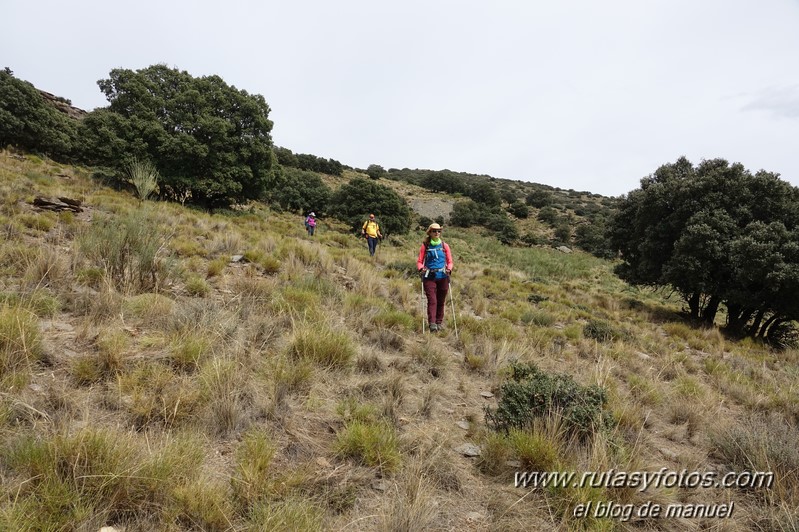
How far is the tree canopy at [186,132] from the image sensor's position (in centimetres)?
1811

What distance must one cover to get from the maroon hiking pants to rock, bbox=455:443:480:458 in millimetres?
3578

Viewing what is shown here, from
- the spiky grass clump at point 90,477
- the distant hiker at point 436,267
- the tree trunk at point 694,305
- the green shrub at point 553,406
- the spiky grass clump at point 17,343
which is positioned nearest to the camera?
the spiky grass clump at point 90,477

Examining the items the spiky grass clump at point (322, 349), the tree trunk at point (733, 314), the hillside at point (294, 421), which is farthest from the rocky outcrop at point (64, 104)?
the tree trunk at point (733, 314)

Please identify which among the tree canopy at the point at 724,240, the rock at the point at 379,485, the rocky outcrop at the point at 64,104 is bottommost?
the rock at the point at 379,485

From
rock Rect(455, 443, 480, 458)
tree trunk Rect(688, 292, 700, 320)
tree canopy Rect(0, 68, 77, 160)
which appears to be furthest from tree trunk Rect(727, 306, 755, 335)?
tree canopy Rect(0, 68, 77, 160)

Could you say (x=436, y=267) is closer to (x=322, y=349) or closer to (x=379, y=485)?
(x=322, y=349)

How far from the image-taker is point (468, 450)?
308 centimetres

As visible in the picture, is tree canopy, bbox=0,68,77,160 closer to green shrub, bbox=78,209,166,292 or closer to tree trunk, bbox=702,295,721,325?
green shrub, bbox=78,209,166,292

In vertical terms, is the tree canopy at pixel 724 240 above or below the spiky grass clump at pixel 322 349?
above

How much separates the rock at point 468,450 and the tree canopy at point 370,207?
91.9ft

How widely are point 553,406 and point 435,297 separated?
3511 mm

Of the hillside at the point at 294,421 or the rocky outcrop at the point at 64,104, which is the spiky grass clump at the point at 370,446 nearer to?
the hillside at the point at 294,421

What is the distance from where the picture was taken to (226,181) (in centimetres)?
2023

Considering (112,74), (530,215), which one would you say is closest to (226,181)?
(112,74)
